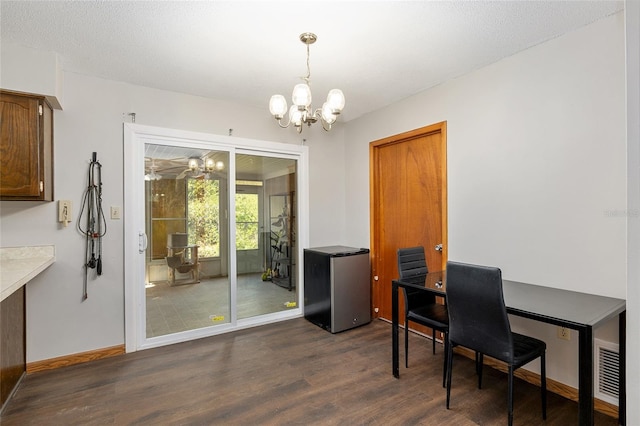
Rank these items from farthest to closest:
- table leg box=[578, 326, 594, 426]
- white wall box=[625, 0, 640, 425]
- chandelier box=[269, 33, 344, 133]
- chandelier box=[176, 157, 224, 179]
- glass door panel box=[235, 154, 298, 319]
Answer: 1. glass door panel box=[235, 154, 298, 319]
2. chandelier box=[176, 157, 224, 179]
3. chandelier box=[269, 33, 344, 133]
4. table leg box=[578, 326, 594, 426]
5. white wall box=[625, 0, 640, 425]

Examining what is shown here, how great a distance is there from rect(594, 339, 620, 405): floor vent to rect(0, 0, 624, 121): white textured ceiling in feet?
7.12

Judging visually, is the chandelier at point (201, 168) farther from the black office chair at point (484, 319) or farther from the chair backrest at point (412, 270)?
the black office chair at point (484, 319)

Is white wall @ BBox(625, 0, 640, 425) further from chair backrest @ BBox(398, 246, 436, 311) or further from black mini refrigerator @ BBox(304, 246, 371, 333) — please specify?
black mini refrigerator @ BBox(304, 246, 371, 333)

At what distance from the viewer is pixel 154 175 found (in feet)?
10.6

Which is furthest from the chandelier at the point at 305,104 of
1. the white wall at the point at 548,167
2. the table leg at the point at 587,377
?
the table leg at the point at 587,377

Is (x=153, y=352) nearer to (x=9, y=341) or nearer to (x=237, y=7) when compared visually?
(x=9, y=341)

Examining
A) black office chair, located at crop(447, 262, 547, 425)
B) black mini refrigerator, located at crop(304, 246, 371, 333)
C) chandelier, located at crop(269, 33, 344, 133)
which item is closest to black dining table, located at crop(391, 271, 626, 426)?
black office chair, located at crop(447, 262, 547, 425)

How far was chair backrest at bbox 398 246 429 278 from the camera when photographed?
9.14 feet

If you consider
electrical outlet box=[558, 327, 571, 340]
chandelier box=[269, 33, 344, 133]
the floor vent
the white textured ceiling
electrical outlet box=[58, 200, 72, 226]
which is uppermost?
the white textured ceiling

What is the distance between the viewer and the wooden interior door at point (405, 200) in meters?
3.19

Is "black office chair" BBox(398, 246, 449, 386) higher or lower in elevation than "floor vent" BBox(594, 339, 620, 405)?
higher

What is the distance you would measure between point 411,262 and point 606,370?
1449mm

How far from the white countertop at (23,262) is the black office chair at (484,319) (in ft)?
8.64

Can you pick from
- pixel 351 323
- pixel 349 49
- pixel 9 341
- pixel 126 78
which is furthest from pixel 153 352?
pixel 349 49
